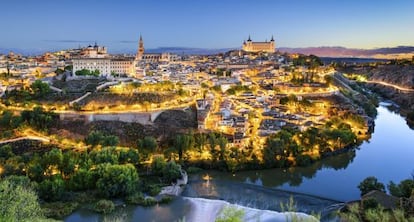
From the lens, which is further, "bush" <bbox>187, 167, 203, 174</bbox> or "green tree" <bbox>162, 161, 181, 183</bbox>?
"bush" <bbox>187, 167, 203, 174</bbox>

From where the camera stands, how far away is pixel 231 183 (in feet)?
54.7

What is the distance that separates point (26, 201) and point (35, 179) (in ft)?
22.1

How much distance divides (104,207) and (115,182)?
133cm

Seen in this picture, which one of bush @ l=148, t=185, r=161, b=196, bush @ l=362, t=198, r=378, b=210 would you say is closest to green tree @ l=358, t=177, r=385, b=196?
bush @ l=362, t=198, r=378, b=210

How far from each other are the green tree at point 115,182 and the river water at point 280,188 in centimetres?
104

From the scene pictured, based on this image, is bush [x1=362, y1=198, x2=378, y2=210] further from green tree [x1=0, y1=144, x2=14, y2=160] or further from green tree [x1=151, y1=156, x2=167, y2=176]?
green tree [x1=0, y1=144, x2=14, y2=160]

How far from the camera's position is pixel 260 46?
77938mm

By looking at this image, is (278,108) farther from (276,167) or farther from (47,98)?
(47,98)

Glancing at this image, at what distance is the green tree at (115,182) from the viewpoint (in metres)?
14.6

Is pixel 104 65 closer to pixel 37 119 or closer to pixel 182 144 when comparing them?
pixel 37 119

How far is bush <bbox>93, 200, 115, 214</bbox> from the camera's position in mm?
13461

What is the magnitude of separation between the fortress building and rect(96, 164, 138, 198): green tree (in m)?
65.2

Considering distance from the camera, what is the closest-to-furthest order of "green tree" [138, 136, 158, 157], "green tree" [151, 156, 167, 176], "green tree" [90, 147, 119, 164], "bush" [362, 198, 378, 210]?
"bush" [362, 198, 378, 210], "green tree" [90, 147, 119, 164], "green tree" [151, 156, 167, 176], "green tree" [138, 136, 158, 157]

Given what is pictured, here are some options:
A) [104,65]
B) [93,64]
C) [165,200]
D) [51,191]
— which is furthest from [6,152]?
[104,65]
